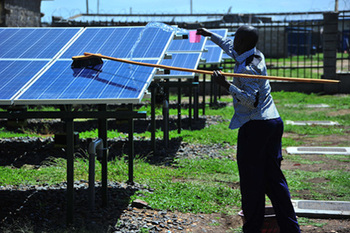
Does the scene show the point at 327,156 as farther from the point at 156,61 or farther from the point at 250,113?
the point at 250,113

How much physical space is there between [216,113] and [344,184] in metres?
8.01

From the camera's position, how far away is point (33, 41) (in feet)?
22.5

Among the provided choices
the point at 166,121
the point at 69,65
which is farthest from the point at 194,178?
the point at 69,65

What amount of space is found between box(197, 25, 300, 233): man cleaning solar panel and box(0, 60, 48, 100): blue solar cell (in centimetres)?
216

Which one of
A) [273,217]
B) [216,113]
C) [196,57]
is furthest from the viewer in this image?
[216,113]

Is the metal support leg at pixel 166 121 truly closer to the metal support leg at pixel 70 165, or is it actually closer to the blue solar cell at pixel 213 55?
the metal support leg at pixel 70 165

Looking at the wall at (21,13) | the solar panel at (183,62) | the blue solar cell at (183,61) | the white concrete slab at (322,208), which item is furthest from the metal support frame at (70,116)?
the wall at (21,13)

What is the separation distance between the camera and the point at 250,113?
14.6 ft

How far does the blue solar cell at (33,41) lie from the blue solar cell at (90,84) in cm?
52

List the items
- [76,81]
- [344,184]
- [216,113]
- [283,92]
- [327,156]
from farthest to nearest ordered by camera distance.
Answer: [283,92], [216,113], [327,156], [344,184], [76,81]

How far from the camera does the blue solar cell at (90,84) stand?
16.3 feet

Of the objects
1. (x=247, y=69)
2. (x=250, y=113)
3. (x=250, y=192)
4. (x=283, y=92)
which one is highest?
(x=247, y=69)

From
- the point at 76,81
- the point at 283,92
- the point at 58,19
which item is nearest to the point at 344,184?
the point at 76,81

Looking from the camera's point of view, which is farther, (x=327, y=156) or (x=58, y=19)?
(x=58, y=19)
